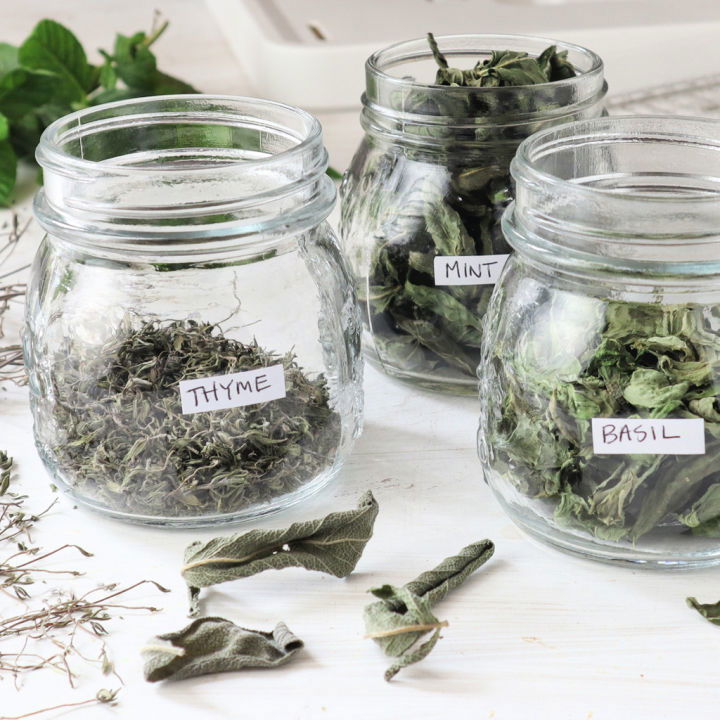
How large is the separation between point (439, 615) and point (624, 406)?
0.23m

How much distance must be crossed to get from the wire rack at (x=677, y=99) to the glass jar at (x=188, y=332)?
122 centimetres

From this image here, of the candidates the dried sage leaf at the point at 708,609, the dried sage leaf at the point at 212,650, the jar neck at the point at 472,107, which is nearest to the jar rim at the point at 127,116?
the jar neck at the point at 472,107

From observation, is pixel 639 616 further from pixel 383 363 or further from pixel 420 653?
pixel 383 363

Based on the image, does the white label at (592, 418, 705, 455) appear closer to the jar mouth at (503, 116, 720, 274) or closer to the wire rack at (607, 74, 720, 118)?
the jar mouth at (503, 116, 720, 274)

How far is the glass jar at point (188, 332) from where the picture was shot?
939 millimetres

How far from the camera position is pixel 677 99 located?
2119 millimetres

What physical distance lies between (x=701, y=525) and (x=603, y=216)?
27 cm

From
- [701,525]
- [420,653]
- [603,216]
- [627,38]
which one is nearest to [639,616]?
[701,525]

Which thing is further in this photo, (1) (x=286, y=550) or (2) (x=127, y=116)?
(2) (x=127, y=116)

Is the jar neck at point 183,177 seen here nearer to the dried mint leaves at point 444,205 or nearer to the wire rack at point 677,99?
the dried mint leaves at point 444,205

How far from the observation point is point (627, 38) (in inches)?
85.2

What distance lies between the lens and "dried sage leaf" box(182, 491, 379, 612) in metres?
0.92

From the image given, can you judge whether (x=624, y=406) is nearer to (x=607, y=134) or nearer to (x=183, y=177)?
(x=607, y=134)

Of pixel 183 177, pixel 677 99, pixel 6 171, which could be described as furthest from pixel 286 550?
pixel 677 99
